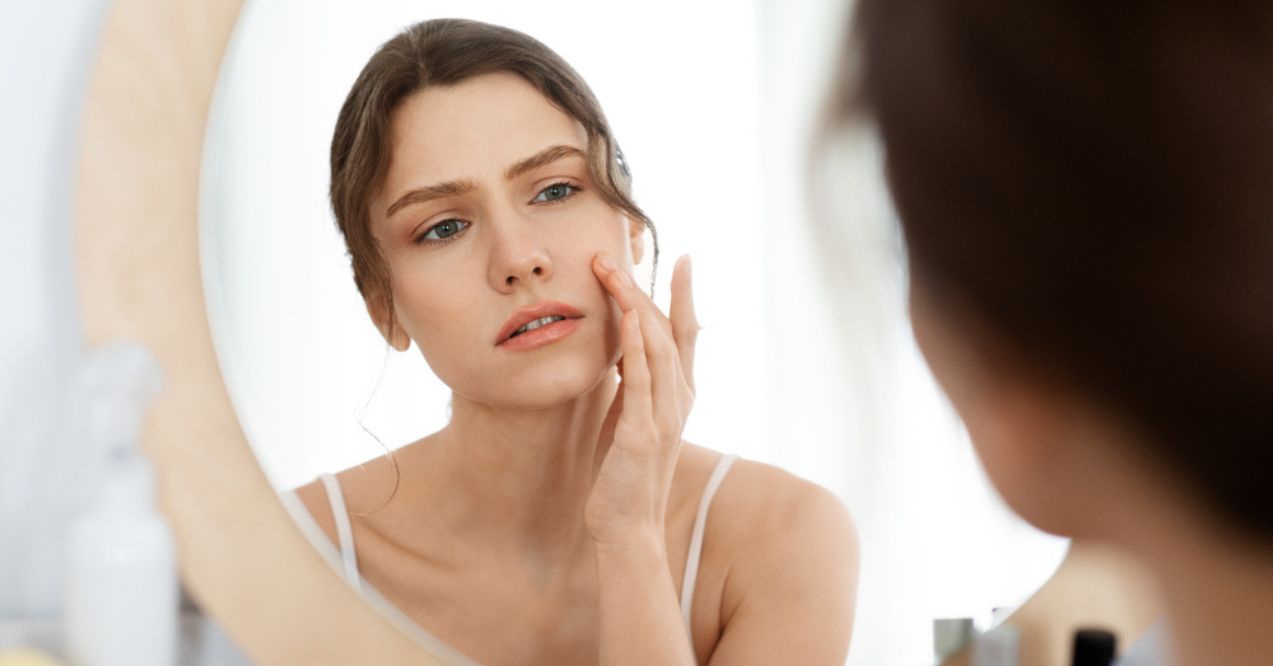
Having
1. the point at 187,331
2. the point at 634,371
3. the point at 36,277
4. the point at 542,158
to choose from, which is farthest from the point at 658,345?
the point at 36,277

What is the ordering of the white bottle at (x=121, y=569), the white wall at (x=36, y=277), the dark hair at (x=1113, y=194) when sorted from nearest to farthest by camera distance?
the dark hair at (x=1113, y=194) → the white bottle at (x=121, y=569) → the white wall at (x=36, y=277)

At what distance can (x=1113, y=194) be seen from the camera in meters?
0.41

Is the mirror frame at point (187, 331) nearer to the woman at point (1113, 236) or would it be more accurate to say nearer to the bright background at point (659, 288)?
the bright background at point (659, 288)

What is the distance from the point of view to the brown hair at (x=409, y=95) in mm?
633

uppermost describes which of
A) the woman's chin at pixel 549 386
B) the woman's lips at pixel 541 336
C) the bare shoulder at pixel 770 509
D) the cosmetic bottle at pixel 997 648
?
the woman's lips at pixel 541 336

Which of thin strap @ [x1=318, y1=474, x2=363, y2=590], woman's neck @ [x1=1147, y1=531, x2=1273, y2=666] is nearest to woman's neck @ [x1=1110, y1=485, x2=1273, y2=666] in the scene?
woman's neck @ [x1=1147, y1=531, x2=1273, y2=666]

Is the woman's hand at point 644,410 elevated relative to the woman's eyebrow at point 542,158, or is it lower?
lower

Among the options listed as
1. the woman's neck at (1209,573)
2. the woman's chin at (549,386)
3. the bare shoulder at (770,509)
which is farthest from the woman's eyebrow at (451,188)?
the woman's neck at (1209,573)

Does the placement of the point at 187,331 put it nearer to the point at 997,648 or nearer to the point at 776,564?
the point at 776,564

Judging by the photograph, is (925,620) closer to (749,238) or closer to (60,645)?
(749,238)

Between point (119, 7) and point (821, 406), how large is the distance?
459 millimetres

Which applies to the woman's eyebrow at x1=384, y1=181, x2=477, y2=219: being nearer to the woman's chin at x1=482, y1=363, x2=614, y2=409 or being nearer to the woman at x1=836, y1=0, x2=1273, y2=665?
the woman's chin at x1=482, y1=363, x2=614, y2=409

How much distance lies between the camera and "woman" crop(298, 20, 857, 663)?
63 centimetres

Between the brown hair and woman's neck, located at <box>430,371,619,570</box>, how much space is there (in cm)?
8
